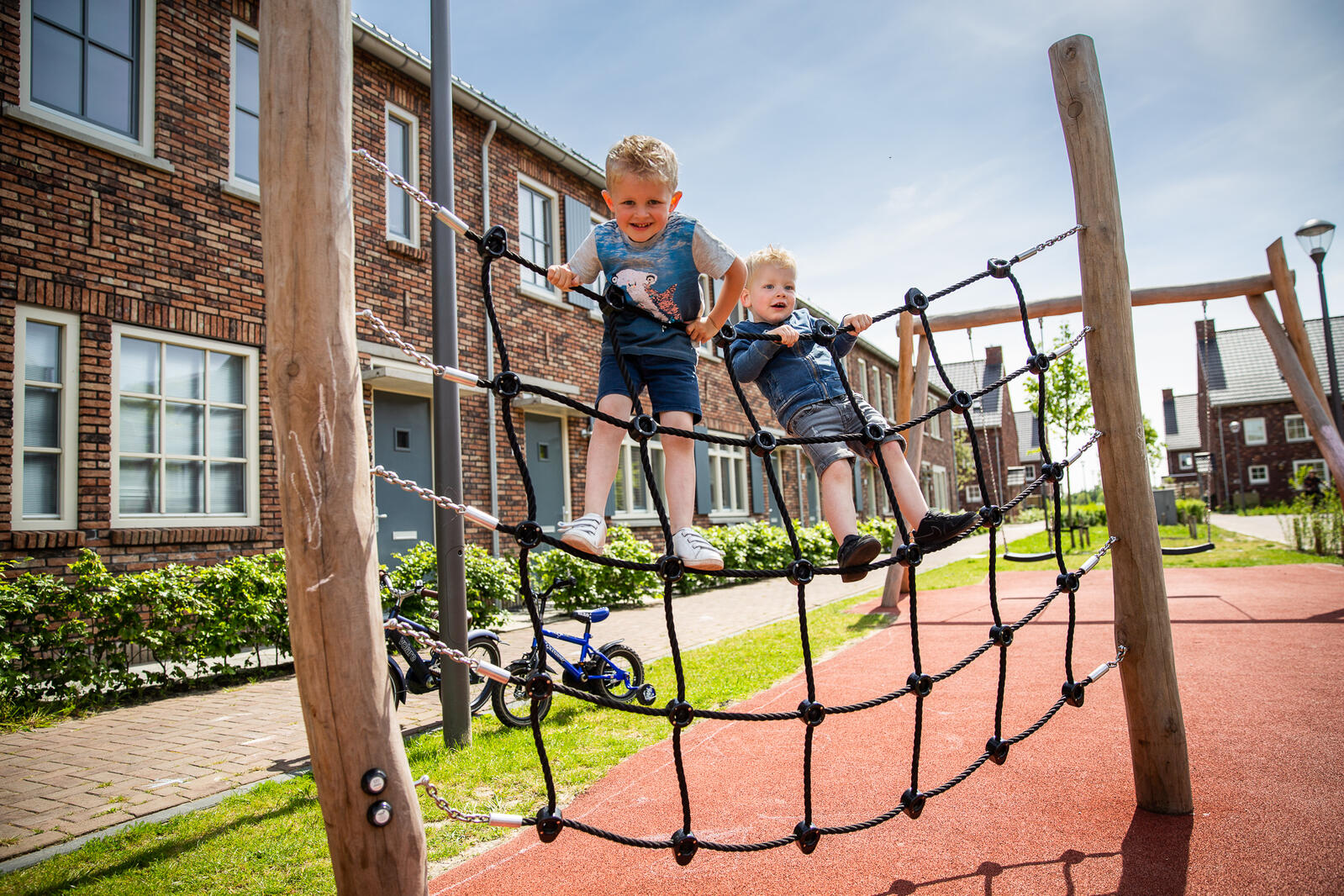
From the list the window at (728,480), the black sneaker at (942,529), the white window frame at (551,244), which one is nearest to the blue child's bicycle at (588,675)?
the black sneaker at (942,529)

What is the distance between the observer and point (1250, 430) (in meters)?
38.0

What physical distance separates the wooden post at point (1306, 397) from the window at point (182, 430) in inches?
358

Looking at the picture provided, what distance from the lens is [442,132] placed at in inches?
172

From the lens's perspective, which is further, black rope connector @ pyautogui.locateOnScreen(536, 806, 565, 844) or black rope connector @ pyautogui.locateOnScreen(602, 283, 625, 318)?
black rope connector @ pyautogui.locateOnScreen(602, 283, 625, 318)

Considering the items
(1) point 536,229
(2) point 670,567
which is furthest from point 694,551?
(1) point 536,229

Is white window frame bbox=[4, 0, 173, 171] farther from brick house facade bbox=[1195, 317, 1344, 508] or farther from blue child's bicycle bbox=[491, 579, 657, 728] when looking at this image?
brick house facade bbox=[1195, 317, 1344, 508]

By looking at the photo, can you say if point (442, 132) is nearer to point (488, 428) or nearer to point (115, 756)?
point (115, 756)

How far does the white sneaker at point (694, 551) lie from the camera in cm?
210

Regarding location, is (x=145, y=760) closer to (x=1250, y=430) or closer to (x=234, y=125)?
(x=234, y=125)

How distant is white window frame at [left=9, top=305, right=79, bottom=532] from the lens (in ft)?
20.1

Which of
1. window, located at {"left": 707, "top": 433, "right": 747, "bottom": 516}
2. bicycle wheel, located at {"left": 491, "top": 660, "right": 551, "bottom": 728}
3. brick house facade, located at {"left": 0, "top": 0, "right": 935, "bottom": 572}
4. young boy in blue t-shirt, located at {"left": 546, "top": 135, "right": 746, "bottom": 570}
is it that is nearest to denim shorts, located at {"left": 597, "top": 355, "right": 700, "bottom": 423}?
young boy in blue t-shirt, located at {"left": 546, "top": 135, "right": 746, "bottom": 570}

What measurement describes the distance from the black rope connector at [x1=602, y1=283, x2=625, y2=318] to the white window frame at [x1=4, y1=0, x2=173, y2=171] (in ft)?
22.5

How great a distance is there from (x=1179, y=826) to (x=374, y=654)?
289 centimetres

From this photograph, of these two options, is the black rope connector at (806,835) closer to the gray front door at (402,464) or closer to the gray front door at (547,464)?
the gray front door at (402,464)
